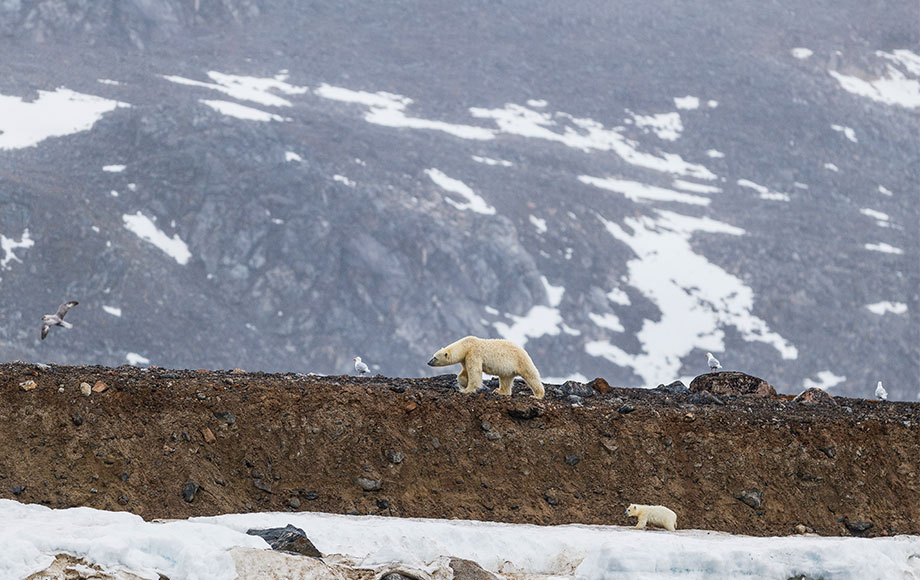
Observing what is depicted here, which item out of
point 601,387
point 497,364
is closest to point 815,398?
point 601,387

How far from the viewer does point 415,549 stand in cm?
1546

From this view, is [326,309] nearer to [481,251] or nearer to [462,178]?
[481,251]

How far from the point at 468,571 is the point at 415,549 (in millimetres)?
751

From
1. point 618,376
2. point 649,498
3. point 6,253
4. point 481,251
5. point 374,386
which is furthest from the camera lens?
point 481,251

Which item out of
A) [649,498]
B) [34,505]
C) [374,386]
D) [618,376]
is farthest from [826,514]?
→ [618,376]

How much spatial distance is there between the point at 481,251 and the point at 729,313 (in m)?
28.3

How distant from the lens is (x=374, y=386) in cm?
2045

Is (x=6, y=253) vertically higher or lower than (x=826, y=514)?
lower

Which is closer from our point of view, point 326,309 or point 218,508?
point 218,508

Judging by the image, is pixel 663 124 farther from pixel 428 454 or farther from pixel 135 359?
pixel 428 454

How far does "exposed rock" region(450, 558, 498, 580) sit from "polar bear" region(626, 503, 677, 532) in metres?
3.71

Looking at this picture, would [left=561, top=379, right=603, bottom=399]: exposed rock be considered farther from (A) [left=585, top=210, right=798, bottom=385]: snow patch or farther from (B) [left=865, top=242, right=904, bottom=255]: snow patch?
(B) [left=865, top=242, right=904, bottom=255]: snow patch

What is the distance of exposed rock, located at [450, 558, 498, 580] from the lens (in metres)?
15.1

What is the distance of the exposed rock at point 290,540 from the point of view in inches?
591
